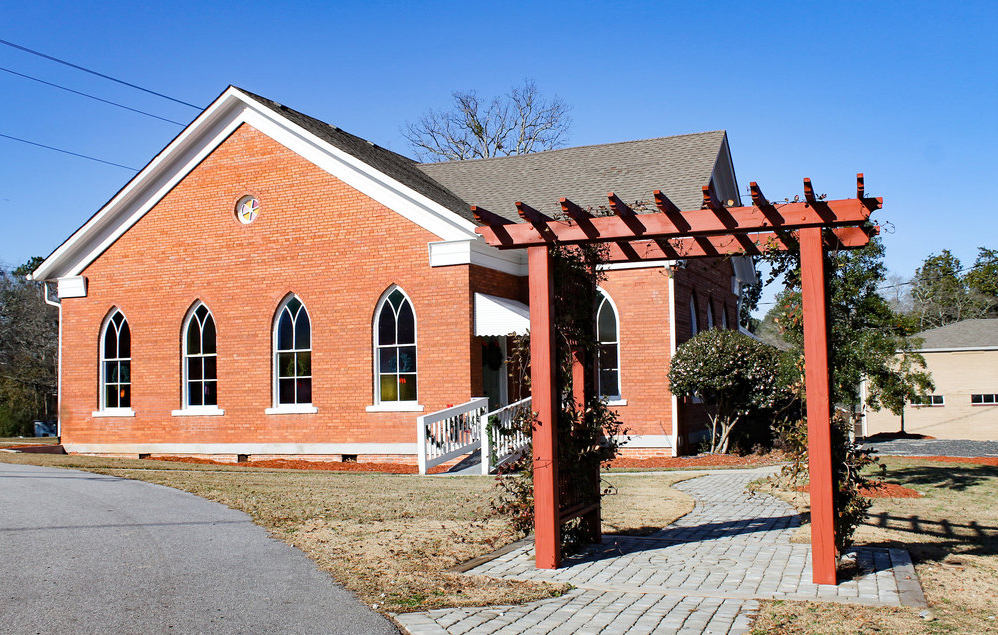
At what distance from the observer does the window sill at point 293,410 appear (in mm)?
19141

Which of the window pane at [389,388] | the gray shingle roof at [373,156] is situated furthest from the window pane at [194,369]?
the gray shingle roof at [373,156]

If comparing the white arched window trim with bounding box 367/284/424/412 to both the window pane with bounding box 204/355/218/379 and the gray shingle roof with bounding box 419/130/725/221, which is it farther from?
the window pane with bounding box 204/355/218/379

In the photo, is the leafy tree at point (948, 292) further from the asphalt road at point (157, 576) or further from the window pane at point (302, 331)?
the asphalt road at point (157, 576)

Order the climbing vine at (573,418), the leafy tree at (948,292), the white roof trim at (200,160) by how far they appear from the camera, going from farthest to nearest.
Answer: the leafy tree at (948,292), the white roof trim at (200,160), the climbing vine at (573,418)

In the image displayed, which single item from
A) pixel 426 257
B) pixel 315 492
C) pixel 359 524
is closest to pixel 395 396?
pixel 426 257

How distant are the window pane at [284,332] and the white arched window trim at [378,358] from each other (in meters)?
2.18

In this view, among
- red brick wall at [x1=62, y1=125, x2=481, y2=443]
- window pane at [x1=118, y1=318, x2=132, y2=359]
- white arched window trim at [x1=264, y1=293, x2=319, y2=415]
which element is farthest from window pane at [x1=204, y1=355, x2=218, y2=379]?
window pane at [x1=118, y1=318, x2=132, y2=359]

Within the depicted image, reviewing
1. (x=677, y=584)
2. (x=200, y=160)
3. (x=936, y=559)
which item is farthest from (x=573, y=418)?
(x=200, y=160)

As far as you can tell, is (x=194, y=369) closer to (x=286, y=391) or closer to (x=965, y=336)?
(x=286, y=391)

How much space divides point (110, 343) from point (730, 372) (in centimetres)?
1463

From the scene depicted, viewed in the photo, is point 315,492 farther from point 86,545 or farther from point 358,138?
point 358,138

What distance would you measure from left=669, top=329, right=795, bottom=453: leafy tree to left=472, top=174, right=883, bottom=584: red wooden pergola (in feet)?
31.4

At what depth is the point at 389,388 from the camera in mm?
18703

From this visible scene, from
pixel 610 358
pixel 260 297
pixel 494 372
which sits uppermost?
pixel 260 297
